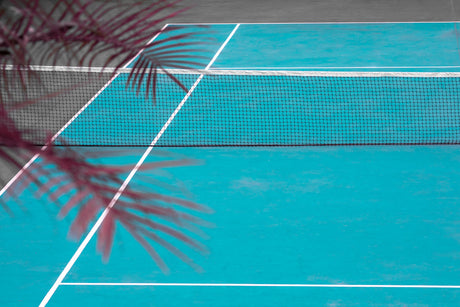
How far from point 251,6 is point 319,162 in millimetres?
9500

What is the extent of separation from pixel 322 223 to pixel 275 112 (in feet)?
9.37

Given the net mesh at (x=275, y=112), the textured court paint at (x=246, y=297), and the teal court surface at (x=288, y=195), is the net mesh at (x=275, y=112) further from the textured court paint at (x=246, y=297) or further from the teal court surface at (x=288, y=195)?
the textured court paint at (x=246, y=297)

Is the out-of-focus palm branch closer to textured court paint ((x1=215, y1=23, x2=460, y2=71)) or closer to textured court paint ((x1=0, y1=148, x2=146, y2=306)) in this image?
textured court paint ((x1=0, y1=148, x2=146, y2=306))

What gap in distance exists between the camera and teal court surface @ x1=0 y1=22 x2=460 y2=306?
199 inches

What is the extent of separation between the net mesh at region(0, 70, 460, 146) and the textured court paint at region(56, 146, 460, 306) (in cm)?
36

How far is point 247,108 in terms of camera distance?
873 cm

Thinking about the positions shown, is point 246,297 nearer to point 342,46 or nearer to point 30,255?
point 30,255

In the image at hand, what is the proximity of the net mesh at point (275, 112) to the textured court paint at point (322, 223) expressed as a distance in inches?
14.4

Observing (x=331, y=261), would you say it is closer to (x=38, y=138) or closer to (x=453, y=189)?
(x=453, y=189)

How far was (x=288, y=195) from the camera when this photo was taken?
650cm

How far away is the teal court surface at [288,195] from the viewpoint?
16.6ft

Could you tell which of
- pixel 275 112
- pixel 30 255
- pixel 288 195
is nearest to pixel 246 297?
pixel 288 195

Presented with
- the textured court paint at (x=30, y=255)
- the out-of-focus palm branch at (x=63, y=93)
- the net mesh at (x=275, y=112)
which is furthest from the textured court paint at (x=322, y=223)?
the out-of-focus palm branch at (x=63, y=93)

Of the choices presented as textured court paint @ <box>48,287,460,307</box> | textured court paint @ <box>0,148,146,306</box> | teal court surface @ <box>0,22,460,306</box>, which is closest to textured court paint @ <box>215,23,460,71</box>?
teal court surface @ <box>0,22,460,306</box>
